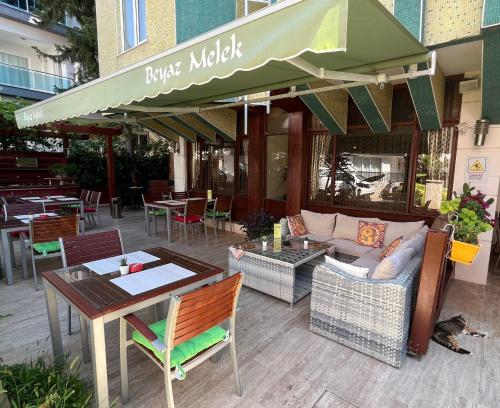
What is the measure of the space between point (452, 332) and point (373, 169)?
3.13 m

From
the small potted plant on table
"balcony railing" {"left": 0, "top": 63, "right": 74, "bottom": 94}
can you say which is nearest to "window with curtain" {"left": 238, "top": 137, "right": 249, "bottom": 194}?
the small potted plant on table

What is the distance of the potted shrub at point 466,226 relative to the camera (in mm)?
2951

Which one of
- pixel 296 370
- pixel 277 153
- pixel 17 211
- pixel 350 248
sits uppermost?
pixel 277 153

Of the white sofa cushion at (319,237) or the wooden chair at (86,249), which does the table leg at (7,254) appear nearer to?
the wooden chair at (86,249)

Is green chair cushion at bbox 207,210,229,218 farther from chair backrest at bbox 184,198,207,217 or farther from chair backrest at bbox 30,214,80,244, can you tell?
chair backrest at bbox 30,214,80,244

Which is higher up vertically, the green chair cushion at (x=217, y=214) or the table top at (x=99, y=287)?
the table top at (x=99, y=287)

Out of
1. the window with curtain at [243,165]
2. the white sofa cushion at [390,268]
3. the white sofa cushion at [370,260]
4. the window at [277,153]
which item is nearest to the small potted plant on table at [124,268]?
the white sofa cushion at [390,268]

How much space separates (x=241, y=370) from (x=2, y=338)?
2433 mm

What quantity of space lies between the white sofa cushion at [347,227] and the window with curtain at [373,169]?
0.64 m

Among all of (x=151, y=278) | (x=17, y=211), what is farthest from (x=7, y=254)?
(x=151, y=278)

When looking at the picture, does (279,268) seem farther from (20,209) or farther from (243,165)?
(20,209)

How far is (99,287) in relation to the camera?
206 centimetres

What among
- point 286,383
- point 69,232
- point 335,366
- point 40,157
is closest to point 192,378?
point 286,383

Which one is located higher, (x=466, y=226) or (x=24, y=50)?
(x=24, y=50)
